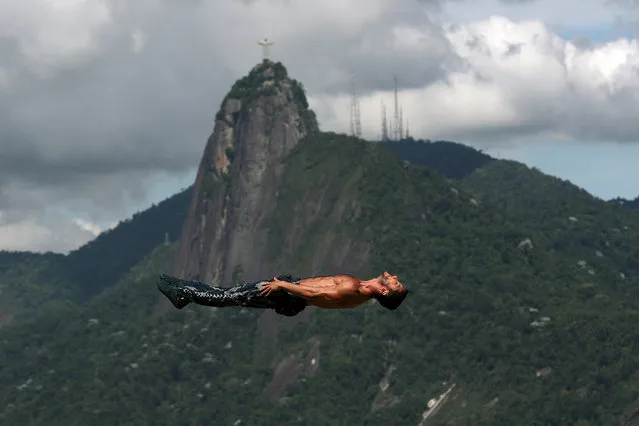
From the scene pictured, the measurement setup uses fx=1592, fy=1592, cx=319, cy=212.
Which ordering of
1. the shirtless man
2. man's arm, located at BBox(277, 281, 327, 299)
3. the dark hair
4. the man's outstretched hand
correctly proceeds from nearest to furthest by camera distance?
the dark hair < the shirtless man < man's arm, located at BBox(277, 281, 327, 299) < the man's outstretched hand

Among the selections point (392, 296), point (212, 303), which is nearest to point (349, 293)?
point (392, 296)

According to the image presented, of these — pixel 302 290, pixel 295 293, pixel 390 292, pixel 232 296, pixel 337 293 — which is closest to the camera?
pixel 390 292

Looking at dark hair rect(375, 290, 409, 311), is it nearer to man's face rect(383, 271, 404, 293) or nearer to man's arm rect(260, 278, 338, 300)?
man's face rect(383, 271, 404, 293)

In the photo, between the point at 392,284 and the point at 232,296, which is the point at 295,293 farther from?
the point at 392,284

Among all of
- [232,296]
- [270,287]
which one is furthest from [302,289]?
[232,296]

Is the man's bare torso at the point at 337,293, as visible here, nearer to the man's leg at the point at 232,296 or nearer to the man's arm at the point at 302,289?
the man's arm at the point at 302,289

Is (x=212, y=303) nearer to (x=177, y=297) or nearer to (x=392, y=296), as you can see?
(x=177, y=297)

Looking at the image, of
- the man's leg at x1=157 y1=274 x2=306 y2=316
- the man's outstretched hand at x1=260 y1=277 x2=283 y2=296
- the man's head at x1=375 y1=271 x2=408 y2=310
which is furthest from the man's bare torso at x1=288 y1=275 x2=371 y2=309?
the man's outstretched hand at x1=260 y1=277 x2=283 y2=296
